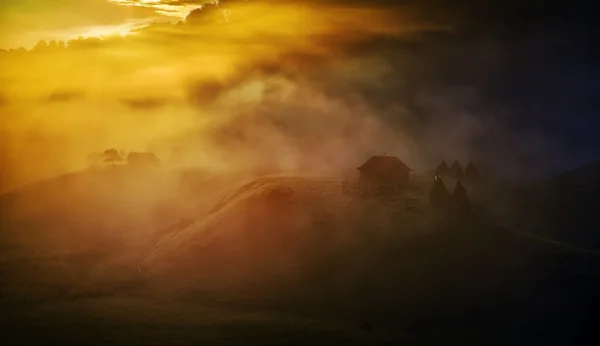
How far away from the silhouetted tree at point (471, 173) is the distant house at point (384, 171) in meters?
2.82

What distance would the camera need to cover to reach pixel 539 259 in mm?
23406

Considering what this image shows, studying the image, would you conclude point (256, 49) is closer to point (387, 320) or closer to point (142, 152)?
point (142, 152)

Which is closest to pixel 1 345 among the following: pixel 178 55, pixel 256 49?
pixel 178 55

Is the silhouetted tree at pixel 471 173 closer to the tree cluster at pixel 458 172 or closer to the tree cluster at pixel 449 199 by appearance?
the tree cluster at pixel 458 172

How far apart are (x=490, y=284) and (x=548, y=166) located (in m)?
7.04

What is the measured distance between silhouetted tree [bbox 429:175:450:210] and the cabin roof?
157cm

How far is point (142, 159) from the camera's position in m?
24.2

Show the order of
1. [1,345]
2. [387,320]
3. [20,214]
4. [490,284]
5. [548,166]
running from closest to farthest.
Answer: [1,345]
[387,320]
[490,284]
[20,214]
[548,166]

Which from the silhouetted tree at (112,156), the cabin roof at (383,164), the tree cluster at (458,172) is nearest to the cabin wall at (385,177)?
the cabin roof at (383,164)

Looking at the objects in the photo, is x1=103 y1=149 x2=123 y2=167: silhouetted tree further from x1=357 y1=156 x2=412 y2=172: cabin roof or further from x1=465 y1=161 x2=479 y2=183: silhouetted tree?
x1=465 y1=161 x2=479 y2=183: silhouetted tree

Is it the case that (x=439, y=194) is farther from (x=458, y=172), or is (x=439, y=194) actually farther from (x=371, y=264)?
(x=371, y=264)

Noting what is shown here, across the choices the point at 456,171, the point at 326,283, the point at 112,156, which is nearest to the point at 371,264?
the point at 326,283

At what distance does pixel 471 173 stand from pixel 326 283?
9.88m

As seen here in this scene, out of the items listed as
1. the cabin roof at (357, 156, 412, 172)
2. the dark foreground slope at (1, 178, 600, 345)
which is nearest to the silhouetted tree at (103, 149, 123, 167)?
the dark foreground slope at (1, 178, 600, 345)
